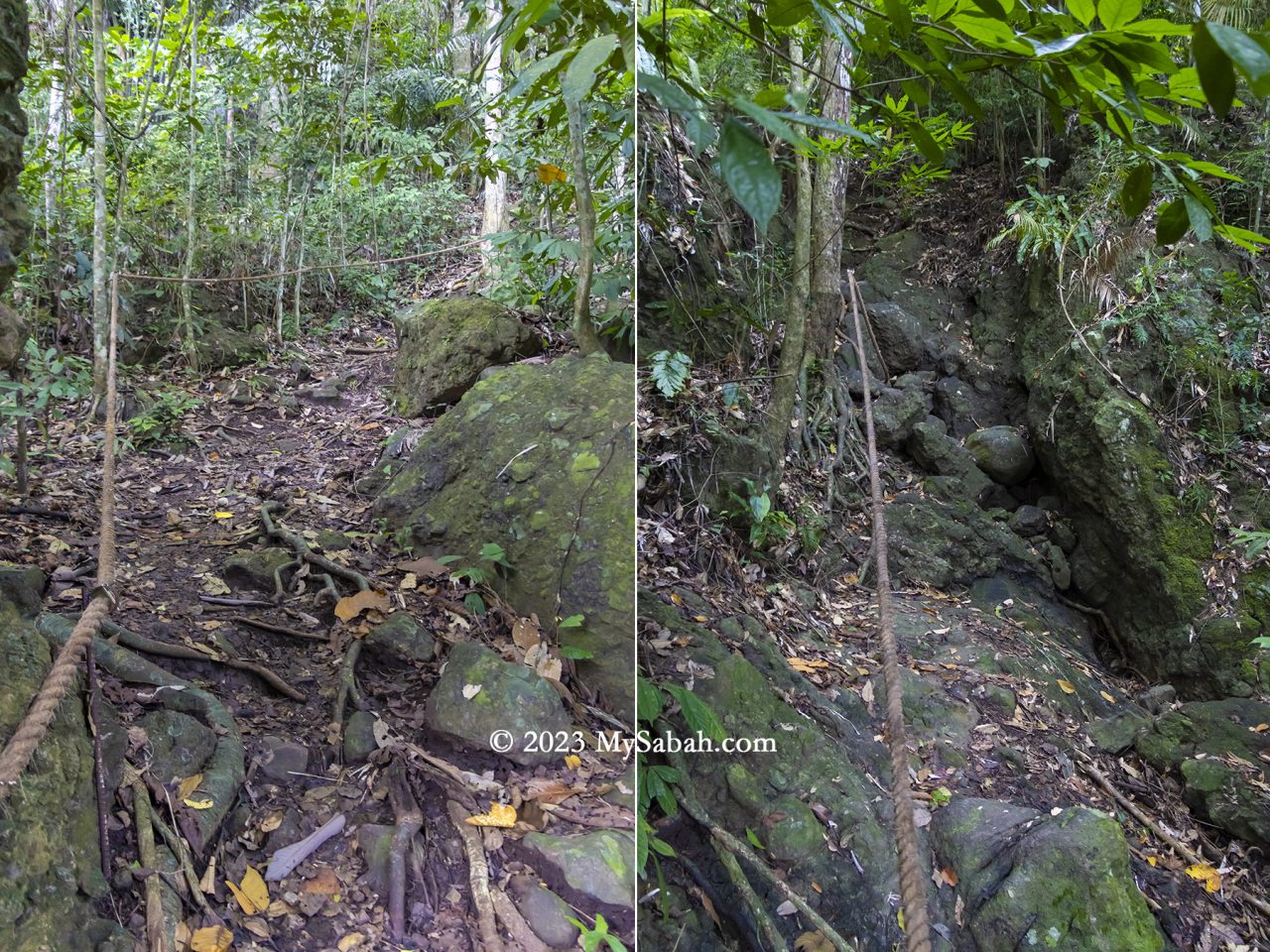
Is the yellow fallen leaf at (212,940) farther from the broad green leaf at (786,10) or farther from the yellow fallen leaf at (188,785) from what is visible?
the broad green leaf at (786,10)

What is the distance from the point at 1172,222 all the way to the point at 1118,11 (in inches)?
9.9

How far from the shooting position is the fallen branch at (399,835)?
69 cm

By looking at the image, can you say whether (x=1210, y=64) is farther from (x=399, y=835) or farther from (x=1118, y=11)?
(x=399, y=835)

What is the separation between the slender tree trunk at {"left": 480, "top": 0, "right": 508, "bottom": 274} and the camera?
3.69ft

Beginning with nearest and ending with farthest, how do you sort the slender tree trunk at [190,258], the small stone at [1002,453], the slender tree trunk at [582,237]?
the slender tree trunk at [582,237], the slender tree trunk at [190,258], the small stone at [1002,453]

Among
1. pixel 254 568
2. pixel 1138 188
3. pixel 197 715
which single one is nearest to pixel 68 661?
pixel 197 715

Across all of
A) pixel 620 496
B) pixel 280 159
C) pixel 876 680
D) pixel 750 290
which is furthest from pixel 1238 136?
pixel 280 159

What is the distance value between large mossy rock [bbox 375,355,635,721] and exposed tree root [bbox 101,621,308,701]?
44 centimetres

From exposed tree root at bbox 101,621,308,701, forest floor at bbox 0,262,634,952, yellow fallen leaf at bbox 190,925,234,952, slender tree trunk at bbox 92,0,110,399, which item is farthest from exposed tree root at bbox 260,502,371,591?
yellow fallen leaf at bbox 190,925,234,952

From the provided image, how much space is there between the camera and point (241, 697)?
117 centimetres

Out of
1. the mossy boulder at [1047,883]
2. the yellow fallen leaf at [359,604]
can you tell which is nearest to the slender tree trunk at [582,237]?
the yellow fallen leaf at [359,604]

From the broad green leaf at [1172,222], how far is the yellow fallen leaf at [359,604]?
136 centimetres

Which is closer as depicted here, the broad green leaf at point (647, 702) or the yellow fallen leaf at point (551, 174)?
the broad green leaf at point (647, 702)

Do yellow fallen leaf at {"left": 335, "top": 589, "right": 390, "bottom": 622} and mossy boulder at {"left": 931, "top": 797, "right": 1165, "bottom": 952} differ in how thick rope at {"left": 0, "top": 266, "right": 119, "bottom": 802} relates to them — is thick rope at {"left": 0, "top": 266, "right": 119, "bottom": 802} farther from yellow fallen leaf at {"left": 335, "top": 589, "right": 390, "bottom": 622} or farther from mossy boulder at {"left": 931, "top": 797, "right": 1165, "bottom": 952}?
mossy boulder at {"left": 931, "top": 797, "right": 1165, "bottom": 952}
